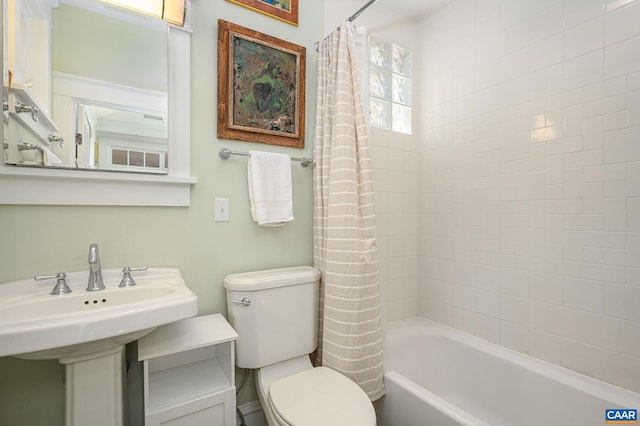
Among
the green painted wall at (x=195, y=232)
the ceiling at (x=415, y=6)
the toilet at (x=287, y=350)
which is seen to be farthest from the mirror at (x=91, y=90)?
the ceiling at (x=415, y=6)

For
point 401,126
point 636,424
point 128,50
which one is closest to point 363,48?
point 401,126

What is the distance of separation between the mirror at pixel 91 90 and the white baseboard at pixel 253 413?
1.22 meters

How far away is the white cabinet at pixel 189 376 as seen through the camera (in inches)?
42.5

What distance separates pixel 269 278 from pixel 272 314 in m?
0.17

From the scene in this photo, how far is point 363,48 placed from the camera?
157 centimetres

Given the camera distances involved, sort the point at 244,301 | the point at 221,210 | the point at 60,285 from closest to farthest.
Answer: the point at 60,285 < the point at 244,301 < the point at 221,210

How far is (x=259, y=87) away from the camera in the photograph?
1.57 metres

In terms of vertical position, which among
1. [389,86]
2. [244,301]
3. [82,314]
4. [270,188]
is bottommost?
[244,301]

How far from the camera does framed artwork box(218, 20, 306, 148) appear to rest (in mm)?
1477

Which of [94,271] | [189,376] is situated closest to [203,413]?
[189,376]

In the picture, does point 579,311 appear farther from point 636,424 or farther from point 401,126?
point 401,126

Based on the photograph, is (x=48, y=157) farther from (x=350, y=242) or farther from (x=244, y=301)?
(x=350, y=242)

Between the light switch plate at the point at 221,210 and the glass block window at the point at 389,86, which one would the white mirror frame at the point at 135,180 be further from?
the glass block window at the point at 389,86

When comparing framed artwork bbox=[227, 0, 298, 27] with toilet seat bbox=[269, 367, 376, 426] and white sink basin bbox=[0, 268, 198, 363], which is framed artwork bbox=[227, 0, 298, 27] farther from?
toilet seat bbox=[269, 367, 376, 426]
